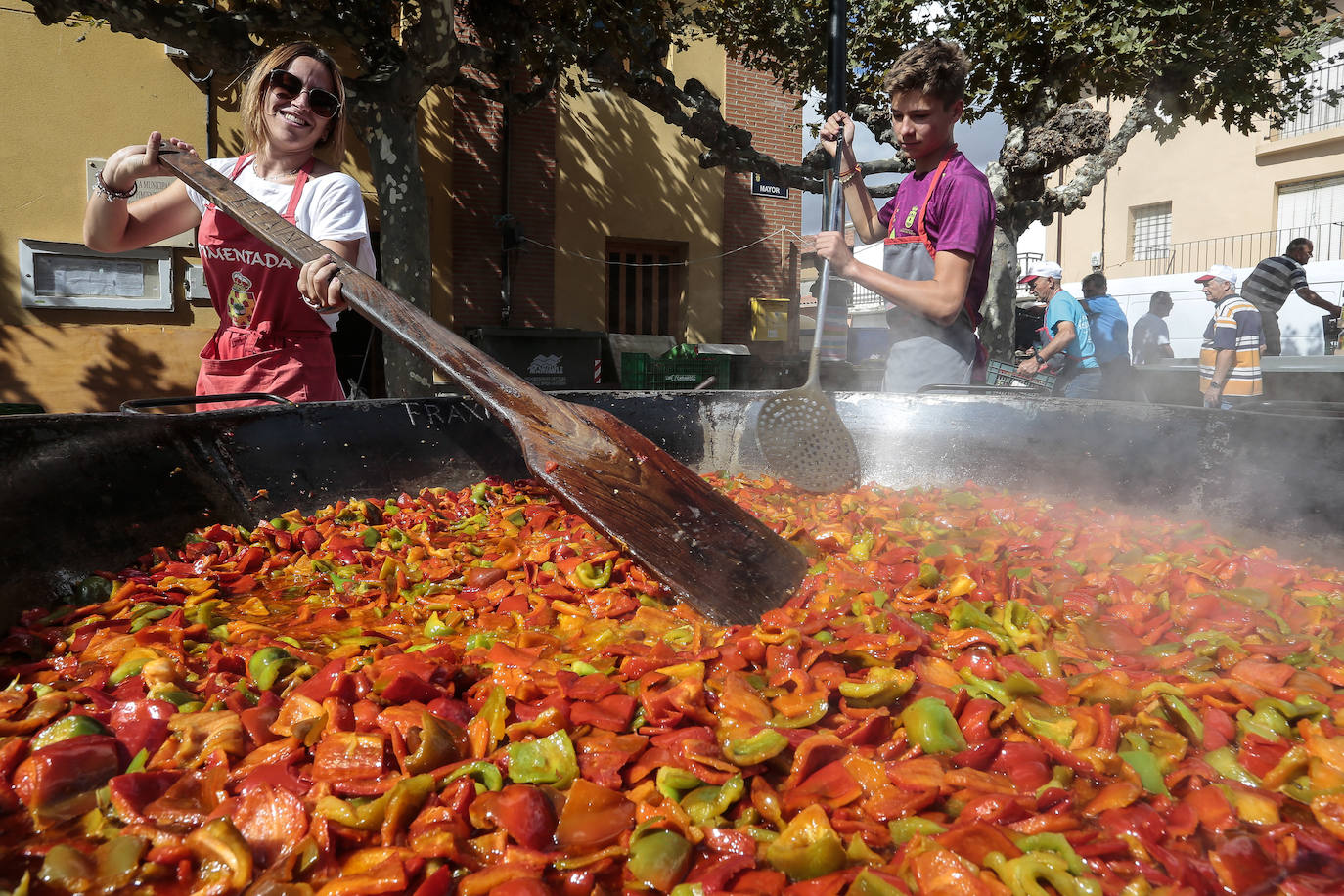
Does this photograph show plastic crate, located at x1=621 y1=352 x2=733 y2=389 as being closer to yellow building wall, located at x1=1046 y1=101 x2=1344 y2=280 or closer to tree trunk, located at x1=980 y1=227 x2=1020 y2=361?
tree trunk, located at x1=980 y1=227 x2=1020 y2=361

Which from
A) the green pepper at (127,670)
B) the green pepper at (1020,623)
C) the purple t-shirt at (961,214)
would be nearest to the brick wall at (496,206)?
the purple t-shirt at (961,214)

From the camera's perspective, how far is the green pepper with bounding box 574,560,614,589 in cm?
204

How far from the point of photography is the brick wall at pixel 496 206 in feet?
38.0

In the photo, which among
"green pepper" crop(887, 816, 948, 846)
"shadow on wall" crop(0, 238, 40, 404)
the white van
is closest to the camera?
"green pepper" crop(887, 816, 948, 846)

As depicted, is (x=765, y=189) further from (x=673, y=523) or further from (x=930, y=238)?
(x=673, y=523)

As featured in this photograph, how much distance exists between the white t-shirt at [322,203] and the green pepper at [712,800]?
195cm

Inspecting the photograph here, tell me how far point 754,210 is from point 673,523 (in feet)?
40.5

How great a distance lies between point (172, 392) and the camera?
990 cm

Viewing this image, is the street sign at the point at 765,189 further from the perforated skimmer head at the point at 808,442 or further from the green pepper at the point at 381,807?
the green pepper at the point at 381,807

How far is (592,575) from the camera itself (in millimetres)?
2082

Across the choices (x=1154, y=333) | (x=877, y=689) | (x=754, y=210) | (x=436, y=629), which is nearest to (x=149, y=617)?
(x=436, y=629)

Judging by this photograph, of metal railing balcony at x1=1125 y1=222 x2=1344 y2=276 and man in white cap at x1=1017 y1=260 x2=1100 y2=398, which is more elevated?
metal railing balcony at x1=1125 y1=222 x2=1344 y2=276

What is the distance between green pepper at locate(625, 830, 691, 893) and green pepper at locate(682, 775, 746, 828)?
0.06 meters

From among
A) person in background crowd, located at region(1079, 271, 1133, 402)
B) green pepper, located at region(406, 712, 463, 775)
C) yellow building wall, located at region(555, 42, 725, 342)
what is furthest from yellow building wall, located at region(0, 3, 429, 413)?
person in background crowd, located at region(1079, 271, 1133, 402)
